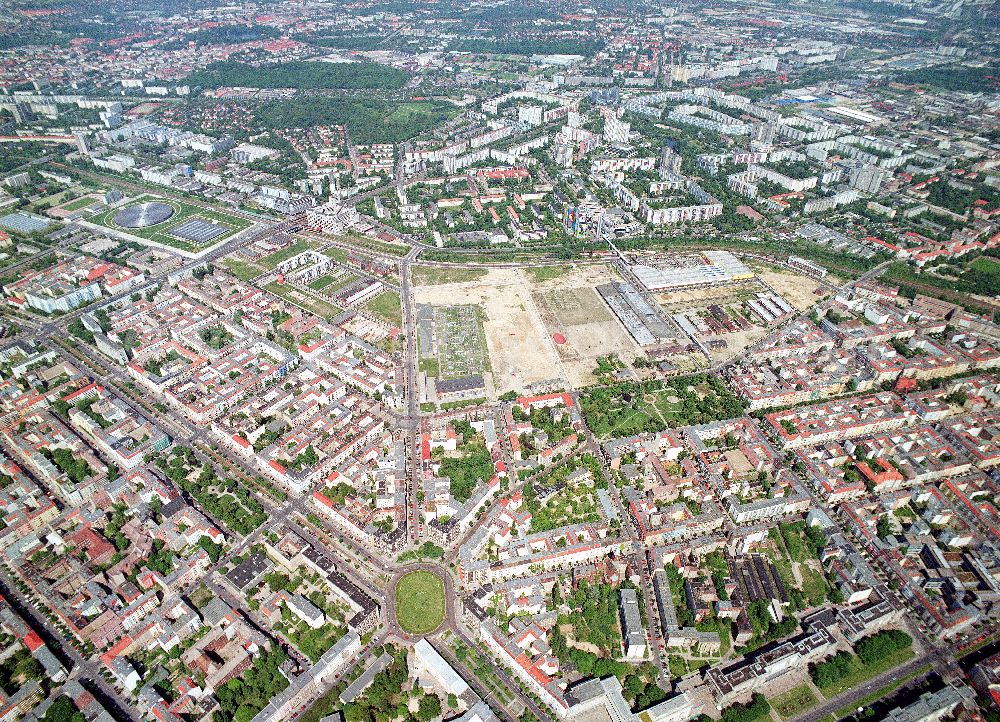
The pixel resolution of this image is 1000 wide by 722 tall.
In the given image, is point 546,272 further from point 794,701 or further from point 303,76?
point 303,76

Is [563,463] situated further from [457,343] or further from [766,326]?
[766,326]

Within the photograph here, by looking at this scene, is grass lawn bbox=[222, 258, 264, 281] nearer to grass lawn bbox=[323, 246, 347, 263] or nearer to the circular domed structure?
grass lawn bbox=[323, 246, 347, 263]

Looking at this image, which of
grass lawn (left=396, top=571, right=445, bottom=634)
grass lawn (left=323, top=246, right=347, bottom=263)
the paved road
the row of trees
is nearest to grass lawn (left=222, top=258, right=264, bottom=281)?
grass lawn (left=323, top=246, right=347, bottom=263)

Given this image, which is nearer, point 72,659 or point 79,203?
point 72,659

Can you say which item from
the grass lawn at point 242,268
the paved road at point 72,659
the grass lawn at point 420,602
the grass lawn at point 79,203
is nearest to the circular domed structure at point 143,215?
the grass lawn at point 79,203

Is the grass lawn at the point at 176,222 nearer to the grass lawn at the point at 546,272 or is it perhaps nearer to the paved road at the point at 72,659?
the grass lawn at the point at 546,272

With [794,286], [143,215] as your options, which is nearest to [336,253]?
[143,215]

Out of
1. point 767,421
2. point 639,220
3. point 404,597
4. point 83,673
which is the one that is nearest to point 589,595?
point 404,597
